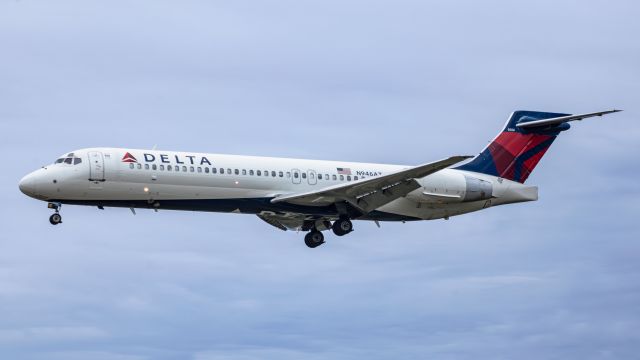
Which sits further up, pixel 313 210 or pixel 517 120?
pixel 517 120

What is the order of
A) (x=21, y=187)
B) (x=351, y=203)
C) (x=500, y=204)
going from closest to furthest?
(x=21, y=187)
(x=351, y=203)
(x=500, y=204)

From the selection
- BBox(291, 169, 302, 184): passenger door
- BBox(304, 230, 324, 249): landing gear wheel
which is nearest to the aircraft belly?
BBox(304, 230, 324, 249): landing gear wheel

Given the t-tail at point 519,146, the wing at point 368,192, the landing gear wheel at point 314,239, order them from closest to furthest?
1. the wing at point 368,192
2. the landing gear wheel at point 314,239
3. the t-tail at point 519,146

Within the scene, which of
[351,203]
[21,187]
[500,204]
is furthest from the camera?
[500,204]

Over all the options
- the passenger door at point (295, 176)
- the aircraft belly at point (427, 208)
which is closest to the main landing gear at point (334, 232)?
the aircraft belly at point (427, 208)

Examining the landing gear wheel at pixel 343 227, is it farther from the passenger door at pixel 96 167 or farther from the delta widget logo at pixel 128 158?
the passenger door at pixel 96 167

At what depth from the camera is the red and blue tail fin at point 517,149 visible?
55906 millimetres

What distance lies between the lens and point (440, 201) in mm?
53906

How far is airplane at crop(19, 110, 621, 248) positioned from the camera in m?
48.2

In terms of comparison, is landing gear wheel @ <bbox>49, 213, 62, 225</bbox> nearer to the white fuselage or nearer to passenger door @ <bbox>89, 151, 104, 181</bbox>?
the white fuselage

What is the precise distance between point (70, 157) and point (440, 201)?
16161 mm

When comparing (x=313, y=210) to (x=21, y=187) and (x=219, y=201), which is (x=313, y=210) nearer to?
(x=219, y=201)

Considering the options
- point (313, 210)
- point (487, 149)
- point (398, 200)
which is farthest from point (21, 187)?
point (487, 149)

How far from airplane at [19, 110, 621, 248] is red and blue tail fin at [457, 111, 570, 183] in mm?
46
